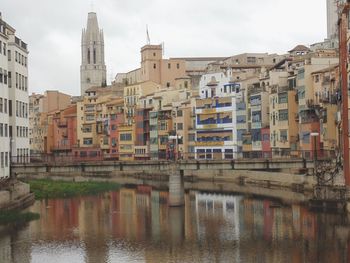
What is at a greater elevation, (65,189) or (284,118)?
(284,118)

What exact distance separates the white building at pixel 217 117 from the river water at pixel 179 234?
3428 cm

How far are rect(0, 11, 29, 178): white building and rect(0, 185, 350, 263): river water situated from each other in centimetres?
590

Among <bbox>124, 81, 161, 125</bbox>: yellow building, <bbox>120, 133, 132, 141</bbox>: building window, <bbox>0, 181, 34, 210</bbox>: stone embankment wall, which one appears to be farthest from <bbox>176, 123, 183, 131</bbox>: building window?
<bbox>0, 181, 34, 210</bbox>: stone embankment wall

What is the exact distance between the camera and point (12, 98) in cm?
6731

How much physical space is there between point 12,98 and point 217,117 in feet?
140

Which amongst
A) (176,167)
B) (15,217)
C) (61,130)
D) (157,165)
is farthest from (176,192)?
(61,130)

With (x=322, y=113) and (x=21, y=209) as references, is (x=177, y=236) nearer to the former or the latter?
(x=21, y=209)

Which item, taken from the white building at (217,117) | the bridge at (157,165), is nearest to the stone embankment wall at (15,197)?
the bridge at (157,165)

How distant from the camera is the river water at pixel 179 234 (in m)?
40.6

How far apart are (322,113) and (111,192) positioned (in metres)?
24.9

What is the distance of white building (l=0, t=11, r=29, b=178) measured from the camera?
59.2 m

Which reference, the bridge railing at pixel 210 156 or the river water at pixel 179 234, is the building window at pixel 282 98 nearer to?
the bridge railing at pixel 210 156

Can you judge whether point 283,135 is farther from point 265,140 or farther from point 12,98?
point 12,98

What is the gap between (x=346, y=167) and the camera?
188 feet
